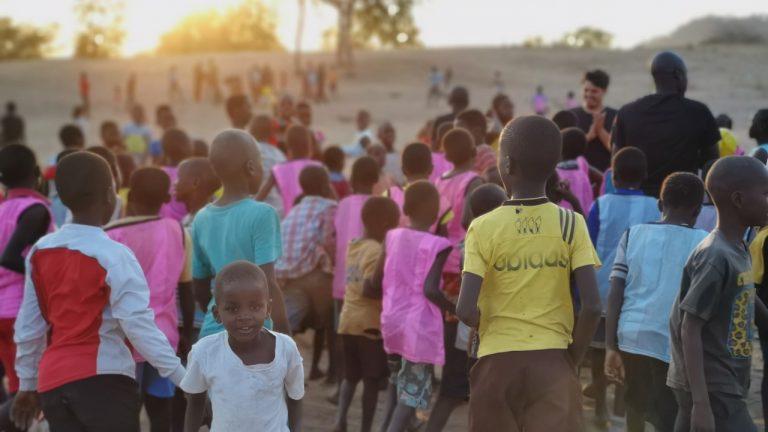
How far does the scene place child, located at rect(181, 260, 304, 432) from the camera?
3.71m

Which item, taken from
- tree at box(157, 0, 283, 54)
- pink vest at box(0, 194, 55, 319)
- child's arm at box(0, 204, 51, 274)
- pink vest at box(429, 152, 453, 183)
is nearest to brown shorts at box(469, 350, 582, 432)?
child's arm at box(0, 204, 51, 274)

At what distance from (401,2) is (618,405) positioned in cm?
5932

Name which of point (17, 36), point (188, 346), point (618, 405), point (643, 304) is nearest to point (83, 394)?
point (188, 346)

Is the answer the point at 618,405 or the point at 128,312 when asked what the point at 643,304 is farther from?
the point at 128,312

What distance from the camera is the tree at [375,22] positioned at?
171 feet

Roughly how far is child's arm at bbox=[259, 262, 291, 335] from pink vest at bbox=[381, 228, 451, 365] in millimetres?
1005

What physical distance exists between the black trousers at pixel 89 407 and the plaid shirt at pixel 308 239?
2.67 meters

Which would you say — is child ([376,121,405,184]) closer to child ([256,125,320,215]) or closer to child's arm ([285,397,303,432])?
child ([256,125,320,215])

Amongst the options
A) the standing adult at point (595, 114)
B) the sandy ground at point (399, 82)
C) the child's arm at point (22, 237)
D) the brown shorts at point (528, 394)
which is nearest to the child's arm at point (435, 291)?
the brown shorts at point (528, 394)

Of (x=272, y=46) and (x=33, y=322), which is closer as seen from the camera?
(x=33, y=322)

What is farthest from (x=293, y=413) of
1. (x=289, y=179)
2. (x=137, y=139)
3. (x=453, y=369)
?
(x=137, y=139)

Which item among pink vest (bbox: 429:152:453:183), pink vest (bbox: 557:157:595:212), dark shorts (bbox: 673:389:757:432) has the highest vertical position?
pink vest (bbox: 557:157:595:212)

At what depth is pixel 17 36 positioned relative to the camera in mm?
83250

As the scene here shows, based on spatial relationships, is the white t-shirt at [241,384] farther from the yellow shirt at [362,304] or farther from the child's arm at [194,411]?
the yellow shirt at [362,304]
